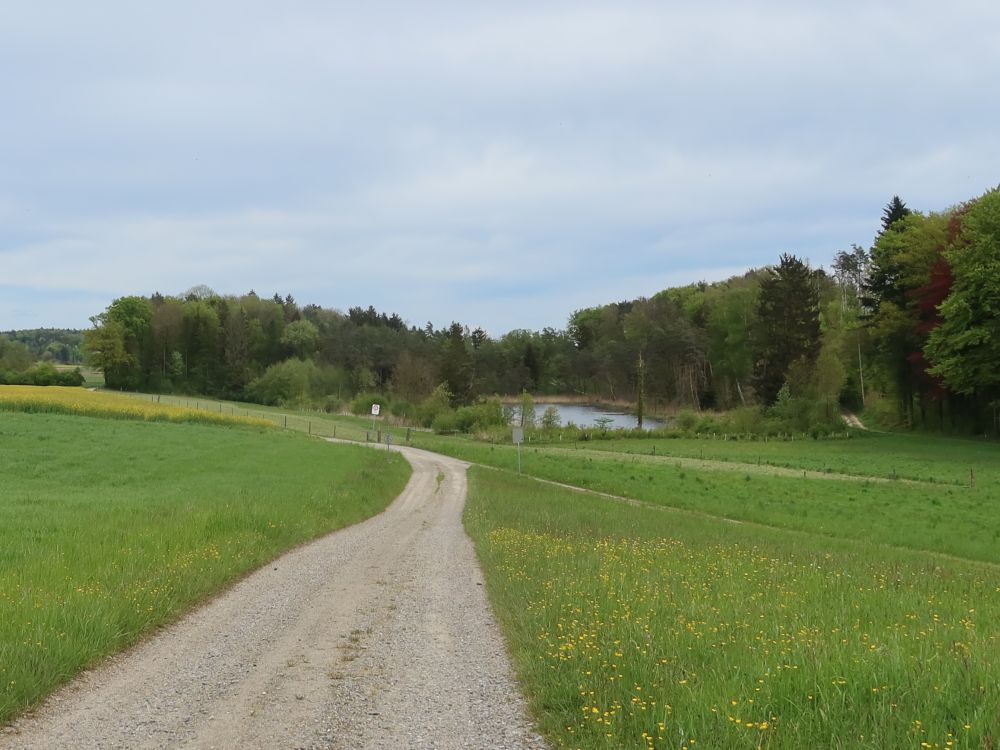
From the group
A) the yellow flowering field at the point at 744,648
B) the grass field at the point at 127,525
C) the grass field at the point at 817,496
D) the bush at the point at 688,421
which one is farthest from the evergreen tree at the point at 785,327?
the yellow flowering field at the point at 744,648

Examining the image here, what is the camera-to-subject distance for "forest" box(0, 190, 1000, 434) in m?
55.6

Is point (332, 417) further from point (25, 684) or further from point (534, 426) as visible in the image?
point (25, 684)

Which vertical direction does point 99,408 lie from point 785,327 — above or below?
below

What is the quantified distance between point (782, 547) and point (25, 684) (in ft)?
48.7

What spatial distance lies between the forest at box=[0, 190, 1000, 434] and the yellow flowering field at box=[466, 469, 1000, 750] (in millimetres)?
49450

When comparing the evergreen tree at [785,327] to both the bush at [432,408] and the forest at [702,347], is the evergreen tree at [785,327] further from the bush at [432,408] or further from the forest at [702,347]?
the bush at [432,408]

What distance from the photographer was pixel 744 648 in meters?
6.51

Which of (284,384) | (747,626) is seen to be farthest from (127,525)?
(284,384)

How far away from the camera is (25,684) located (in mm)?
6133

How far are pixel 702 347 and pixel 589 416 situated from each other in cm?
2116

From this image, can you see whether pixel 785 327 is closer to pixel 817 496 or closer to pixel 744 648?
pixel 817 496

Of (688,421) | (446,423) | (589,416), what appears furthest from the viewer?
(589,416)

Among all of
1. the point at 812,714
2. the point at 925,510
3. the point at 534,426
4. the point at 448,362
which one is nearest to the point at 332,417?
the point at 448,362

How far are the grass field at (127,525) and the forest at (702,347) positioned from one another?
152 ft
